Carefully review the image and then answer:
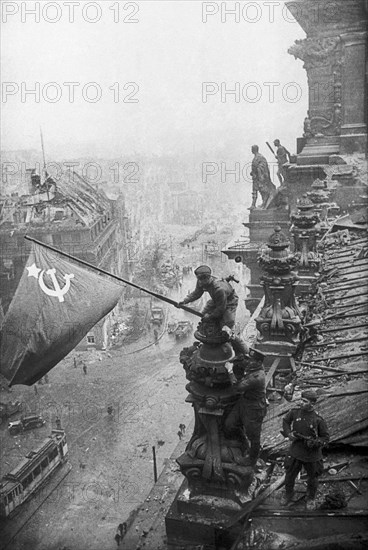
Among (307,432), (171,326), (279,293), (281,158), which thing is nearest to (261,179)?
(281,158)

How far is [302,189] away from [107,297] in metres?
22.4

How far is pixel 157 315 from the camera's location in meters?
42.0

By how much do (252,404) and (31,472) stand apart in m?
18.1

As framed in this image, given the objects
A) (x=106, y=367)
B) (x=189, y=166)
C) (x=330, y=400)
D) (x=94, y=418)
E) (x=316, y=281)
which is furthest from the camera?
(x=189, y=166)

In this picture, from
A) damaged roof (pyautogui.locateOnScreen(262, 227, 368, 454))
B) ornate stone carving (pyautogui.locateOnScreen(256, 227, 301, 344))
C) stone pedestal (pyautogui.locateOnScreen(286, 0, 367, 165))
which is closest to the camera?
damaged roof (pyautogui.locateOnScreen(262, 227, 368, 454))

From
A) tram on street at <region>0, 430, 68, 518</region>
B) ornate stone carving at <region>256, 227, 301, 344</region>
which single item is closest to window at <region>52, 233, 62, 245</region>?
tram on street at <region>0, 430, 68, 518</region>

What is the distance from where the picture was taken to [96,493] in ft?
68.0

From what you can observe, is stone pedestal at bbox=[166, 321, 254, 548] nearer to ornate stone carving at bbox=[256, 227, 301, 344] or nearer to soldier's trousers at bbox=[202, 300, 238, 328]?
soldier's trousers at bbox=[202, 300, 238, 328]

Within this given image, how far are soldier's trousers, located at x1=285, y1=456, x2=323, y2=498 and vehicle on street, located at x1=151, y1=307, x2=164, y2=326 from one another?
35766mm

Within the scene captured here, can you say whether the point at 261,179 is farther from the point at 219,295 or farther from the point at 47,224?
the point at 219,295

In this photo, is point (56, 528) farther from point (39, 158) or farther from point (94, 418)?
point (39, 158)

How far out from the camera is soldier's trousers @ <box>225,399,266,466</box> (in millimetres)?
5066

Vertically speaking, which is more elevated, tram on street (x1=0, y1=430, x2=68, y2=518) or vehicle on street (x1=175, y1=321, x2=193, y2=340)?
vehicle on street (x1=175, y1=321, x2=193, y2=340)

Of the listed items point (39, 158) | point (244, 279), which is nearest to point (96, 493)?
point (39, 158)
